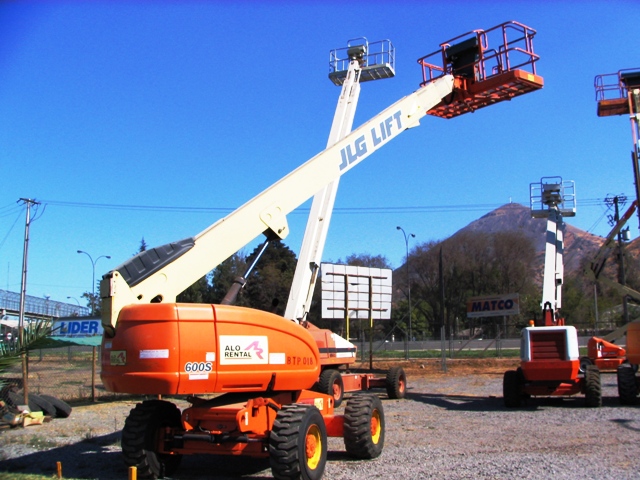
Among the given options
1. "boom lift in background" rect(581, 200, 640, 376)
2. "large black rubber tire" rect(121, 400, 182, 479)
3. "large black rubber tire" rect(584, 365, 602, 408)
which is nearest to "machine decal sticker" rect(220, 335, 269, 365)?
"large black rubber tire" rect(121, 400, 182, 479)

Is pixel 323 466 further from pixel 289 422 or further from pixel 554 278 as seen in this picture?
pixel 554 278

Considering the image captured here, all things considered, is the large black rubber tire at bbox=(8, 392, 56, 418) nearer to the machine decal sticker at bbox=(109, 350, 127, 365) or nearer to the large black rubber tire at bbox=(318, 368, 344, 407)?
the large black rubber tire at bbox=(318, 368, 344, 407)

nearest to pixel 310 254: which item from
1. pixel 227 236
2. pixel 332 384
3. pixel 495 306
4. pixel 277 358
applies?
pixel 332 384

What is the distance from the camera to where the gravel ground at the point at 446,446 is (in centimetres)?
930

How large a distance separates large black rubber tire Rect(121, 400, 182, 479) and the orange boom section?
0.98 meters

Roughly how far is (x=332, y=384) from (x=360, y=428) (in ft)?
22.8

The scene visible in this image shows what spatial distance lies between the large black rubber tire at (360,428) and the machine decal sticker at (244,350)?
2062 millimetres

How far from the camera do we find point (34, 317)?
603 centimetres

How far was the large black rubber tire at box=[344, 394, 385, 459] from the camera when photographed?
9.80 m

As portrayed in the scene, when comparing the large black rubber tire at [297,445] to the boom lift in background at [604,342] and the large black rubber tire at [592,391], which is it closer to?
the large black rubber tire at [592,391]

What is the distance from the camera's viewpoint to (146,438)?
873 cm

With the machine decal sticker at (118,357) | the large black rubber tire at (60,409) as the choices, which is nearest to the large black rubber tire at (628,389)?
the machine decal sticker at (118,357)

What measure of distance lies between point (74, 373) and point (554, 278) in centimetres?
2583

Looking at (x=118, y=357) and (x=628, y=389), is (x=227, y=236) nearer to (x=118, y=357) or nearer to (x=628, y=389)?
(x=118, y=357)
